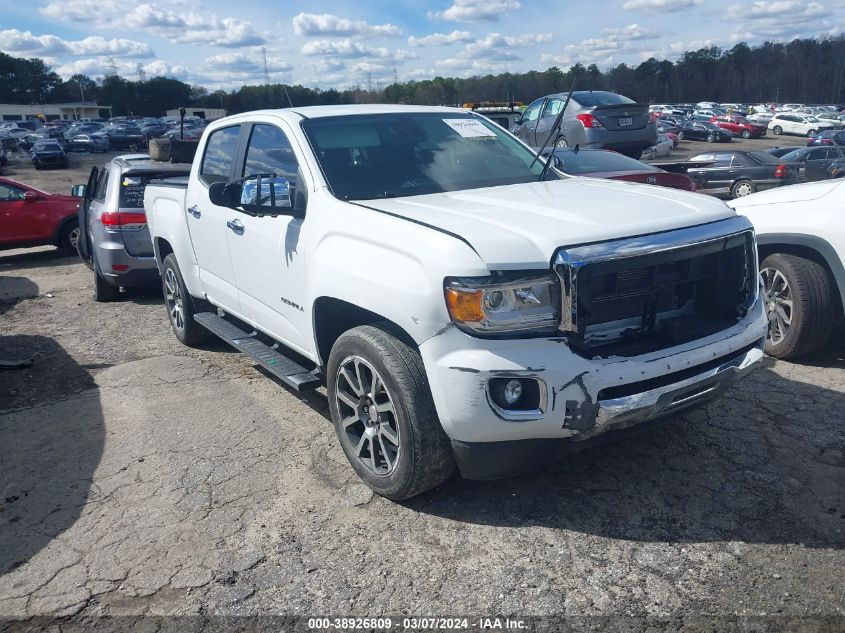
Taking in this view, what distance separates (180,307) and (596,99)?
35.6 ft

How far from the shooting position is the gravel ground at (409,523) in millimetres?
2986

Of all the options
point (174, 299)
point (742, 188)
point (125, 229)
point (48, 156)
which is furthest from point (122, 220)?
point (48, 156)

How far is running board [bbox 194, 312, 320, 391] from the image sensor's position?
4.27 meters

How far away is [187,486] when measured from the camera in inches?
161

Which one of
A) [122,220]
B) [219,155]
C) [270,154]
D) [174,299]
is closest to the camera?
[270,154]

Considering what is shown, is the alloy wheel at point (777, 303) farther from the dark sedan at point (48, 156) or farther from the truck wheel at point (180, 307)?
the dark sedan at point (48, 156)

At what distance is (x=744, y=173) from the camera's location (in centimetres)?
1717

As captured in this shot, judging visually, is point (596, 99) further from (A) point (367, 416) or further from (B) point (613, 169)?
(A) point (367, 416)

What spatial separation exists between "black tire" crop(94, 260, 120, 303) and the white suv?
1824 inches

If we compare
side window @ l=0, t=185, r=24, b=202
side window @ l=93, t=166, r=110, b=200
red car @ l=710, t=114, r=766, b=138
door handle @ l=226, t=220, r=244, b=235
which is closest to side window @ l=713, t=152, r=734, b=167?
side window @ l=93, t=166, r=110, b=200

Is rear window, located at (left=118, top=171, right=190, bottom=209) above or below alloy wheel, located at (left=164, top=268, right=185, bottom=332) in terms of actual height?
above

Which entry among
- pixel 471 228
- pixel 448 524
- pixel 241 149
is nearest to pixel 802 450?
pixel 448 524

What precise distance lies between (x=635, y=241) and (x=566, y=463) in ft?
4.62

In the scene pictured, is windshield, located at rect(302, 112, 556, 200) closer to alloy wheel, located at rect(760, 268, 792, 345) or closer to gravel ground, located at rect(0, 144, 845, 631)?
gravel ground, located at rect(0, 144, 845, 631)
